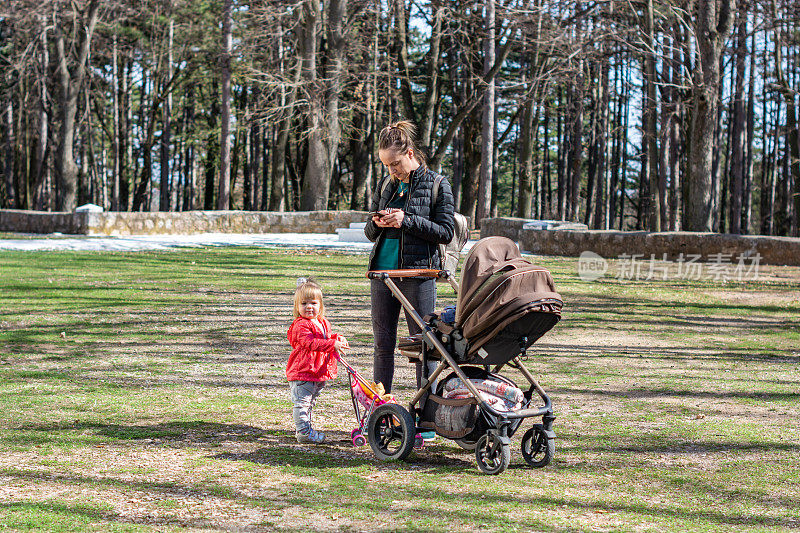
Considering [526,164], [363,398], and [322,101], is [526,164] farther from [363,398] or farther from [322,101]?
[363,398]

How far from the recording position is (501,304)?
450 cm

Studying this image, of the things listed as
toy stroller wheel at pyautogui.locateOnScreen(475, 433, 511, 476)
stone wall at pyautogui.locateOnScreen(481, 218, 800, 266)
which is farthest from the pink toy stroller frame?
stone wall at pyautogui.locateOnScreen(481, 218, 800, 266)

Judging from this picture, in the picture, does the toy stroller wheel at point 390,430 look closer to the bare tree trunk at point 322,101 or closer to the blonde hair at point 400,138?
the blonde hair at point 400,138

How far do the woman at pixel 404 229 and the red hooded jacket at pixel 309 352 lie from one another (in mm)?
350

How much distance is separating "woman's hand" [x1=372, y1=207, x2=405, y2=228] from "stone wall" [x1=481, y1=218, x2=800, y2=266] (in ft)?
53.3

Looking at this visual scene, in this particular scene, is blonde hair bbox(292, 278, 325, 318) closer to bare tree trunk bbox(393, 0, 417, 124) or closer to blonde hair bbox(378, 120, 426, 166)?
blonde hair bbox(378, 120, 426, 166)

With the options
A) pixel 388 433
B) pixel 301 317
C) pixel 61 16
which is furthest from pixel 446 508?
pixel 61 16

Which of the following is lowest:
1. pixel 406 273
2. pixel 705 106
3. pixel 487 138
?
pixel 406 273

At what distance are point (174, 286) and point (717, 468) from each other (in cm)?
999

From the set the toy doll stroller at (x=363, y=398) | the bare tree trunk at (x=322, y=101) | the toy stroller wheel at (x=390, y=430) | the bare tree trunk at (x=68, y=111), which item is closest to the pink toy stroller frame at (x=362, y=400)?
the toy doll stroller at (x=363, y=398)

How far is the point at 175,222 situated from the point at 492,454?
23.2 m

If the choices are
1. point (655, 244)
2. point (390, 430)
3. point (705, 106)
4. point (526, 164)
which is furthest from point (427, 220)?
point (526, 164)

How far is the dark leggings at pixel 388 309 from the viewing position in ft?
17.1

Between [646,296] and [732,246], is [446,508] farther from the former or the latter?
[732,246]
